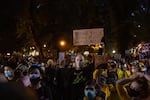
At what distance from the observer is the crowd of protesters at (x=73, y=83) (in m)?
2.09

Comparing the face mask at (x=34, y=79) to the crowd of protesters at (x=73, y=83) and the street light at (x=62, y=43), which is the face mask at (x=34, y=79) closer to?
the crowd of protesters at (x=73, y=83)

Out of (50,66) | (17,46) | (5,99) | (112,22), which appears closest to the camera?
(5,99)

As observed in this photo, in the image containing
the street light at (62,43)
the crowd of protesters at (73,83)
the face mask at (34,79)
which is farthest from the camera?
the street light at (62,43)

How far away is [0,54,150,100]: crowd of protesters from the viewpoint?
2088mm

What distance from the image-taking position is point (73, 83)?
13.1 metres

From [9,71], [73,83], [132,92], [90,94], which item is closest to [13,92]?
[132,92]

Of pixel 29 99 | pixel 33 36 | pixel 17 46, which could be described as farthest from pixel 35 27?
pixel 29 99

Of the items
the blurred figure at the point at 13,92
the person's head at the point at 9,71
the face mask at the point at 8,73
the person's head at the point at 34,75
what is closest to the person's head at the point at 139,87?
the person's head at the point at 34,75

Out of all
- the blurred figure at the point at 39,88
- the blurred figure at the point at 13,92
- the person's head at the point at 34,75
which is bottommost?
the blurred figure at the point at 39,88

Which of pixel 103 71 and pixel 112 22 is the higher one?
pixel 112 22

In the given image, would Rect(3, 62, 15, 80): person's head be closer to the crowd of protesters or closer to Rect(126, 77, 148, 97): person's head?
the crowd of protesters

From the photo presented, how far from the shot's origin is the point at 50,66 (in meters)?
16.6

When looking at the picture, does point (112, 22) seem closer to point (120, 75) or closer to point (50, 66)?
point (50, 66)

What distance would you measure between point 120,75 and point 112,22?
17.6m
